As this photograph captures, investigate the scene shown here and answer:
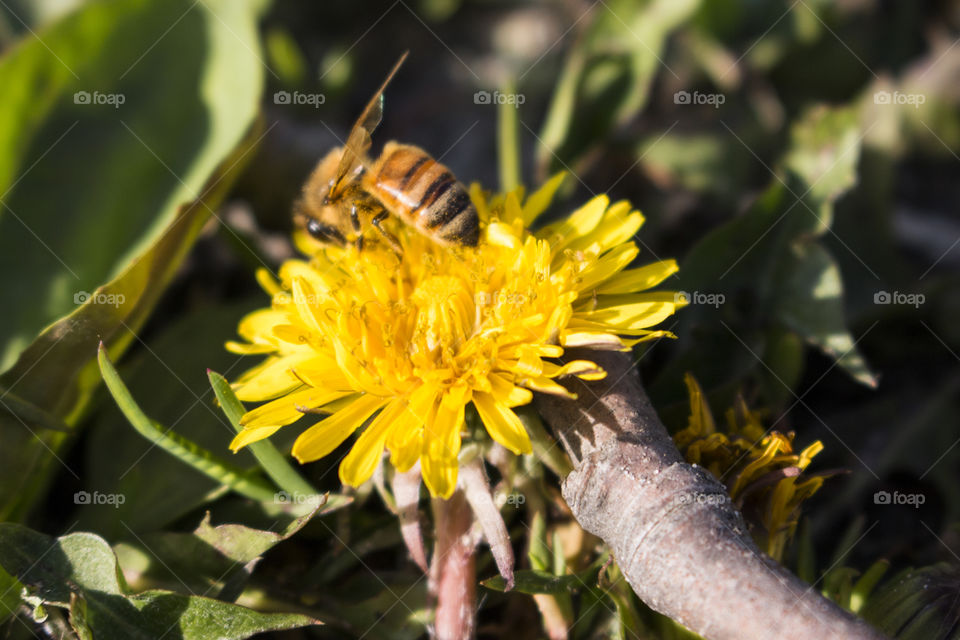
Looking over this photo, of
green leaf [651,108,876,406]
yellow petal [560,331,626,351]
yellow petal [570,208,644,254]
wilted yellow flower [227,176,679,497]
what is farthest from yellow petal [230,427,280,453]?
green leaf [651,108,876,406]

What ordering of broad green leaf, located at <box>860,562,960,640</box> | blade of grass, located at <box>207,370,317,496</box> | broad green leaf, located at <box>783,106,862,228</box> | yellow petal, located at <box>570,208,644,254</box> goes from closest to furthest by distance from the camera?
broad green leaf, located at <box>860,562,960,640</box>
blade of grass, located at <box>207,370,317,496</box>
yellow petal, located at <box>570,208,644,254</box>
broad green leaf, located at <box>783,106,862,228</box>

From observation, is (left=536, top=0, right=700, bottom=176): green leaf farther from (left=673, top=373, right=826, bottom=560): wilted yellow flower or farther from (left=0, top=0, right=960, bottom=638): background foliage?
(left=673, top=373, right=826, bottom=560): wilted yellow flower

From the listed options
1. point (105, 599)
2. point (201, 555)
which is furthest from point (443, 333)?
point (105, 599)

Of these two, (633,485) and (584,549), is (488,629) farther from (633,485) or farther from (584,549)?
(633,485)

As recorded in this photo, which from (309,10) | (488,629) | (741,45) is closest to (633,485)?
(488,629)

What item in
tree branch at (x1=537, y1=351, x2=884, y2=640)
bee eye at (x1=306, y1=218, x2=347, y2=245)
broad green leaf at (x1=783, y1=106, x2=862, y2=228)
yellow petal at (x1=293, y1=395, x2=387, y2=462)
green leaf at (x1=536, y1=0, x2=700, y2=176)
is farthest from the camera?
green leaf at (x1=536, y1=0, x2=700, y2=176)

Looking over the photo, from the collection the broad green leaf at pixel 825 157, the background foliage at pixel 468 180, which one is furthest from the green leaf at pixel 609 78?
the broad green leaf at pixel 825 157

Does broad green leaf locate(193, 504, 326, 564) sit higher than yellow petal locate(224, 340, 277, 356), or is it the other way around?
yellow petal locate(224, 340, 277, 356)
